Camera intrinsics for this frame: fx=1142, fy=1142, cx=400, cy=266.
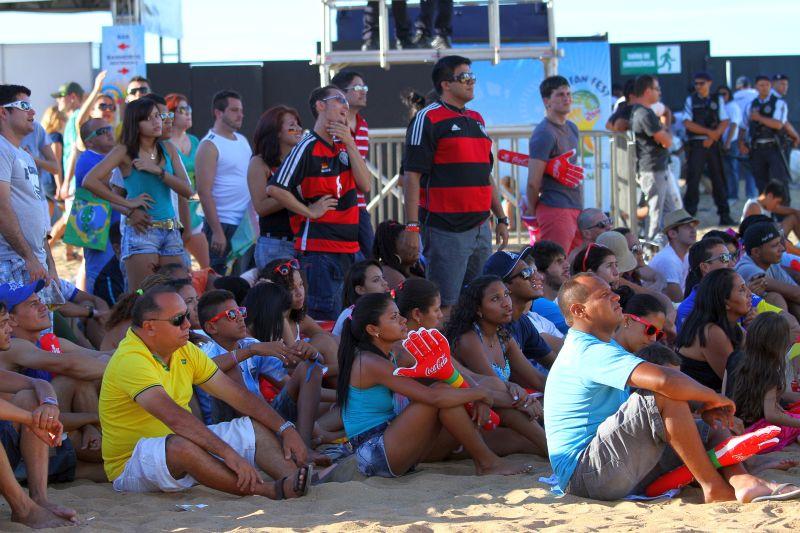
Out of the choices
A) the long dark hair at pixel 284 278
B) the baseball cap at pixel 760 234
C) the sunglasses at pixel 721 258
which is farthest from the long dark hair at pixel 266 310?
the baseball cap at pixel 760 234

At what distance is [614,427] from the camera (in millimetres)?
4562

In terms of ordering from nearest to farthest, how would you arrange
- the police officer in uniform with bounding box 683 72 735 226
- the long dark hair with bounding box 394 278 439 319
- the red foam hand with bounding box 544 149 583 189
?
the long dark hair with bounding box 394 278 439 319 < the red foam hand with bounding box 544 149 583 189 < the police officer in uniform with bounding box 683 72 735 226

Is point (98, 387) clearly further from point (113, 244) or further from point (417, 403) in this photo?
point (113, 244)

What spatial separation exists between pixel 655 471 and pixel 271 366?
7.18ft

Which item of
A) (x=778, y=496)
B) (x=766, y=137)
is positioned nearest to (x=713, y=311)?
(x=778, y=496)

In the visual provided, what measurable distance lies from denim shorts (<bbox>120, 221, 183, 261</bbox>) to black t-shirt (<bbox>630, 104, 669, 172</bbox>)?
17.6 feet

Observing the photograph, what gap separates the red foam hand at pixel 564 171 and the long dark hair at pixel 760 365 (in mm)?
2856

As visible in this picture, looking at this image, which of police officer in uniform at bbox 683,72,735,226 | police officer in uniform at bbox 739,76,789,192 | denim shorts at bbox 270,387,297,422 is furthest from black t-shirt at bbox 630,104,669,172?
denim shorts at bbox 270,387,297,422

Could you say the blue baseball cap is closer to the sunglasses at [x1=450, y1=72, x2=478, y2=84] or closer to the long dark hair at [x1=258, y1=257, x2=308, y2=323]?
the long dark hair at [x1=258, y1=257, x2=308, y2=323]

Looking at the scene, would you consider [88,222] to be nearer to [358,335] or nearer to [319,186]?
[319,186]

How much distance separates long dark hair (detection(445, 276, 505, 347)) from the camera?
5.87 m

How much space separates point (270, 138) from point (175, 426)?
299 cm

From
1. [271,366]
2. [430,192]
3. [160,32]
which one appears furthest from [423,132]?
[160,32]

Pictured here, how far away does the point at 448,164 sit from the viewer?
23.9ft
